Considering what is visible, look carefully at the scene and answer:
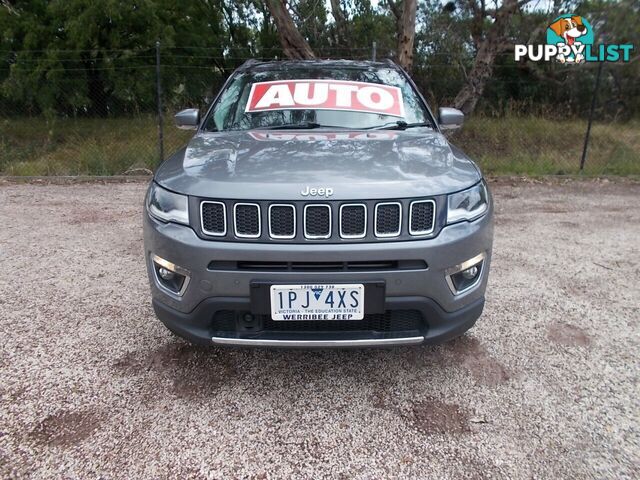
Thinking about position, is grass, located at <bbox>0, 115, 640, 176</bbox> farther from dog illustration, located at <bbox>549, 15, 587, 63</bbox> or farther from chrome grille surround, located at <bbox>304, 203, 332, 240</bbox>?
chrome grille surround, located at <bbox>304, 203, 332, 240</bbox>

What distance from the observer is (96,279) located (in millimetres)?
3801

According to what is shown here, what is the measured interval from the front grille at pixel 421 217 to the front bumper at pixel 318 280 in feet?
0.18

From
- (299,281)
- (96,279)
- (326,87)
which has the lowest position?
(96,279)

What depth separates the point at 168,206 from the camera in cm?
224

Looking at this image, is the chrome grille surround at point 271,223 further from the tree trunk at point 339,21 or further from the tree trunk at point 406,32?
the tree trunk at point 339,21

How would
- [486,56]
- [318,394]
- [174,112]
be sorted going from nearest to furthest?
1. [318,394]
2. [486,56]
3. [174,112]

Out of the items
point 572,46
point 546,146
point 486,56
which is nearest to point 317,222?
point 486,56

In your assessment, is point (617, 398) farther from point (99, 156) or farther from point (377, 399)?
point (99, 156)

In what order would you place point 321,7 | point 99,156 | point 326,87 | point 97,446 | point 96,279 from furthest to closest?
1. point 321,7
2. point 99,156
3. point 96,279
4. point 326,87
5. point 97,446

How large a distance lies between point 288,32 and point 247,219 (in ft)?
27.9

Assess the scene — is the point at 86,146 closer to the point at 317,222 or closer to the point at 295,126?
the point at 295,126

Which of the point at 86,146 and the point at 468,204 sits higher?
the point at 468,204

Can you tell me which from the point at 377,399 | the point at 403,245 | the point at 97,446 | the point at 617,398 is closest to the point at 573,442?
the point at 617,398

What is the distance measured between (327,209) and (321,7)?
431 inches
